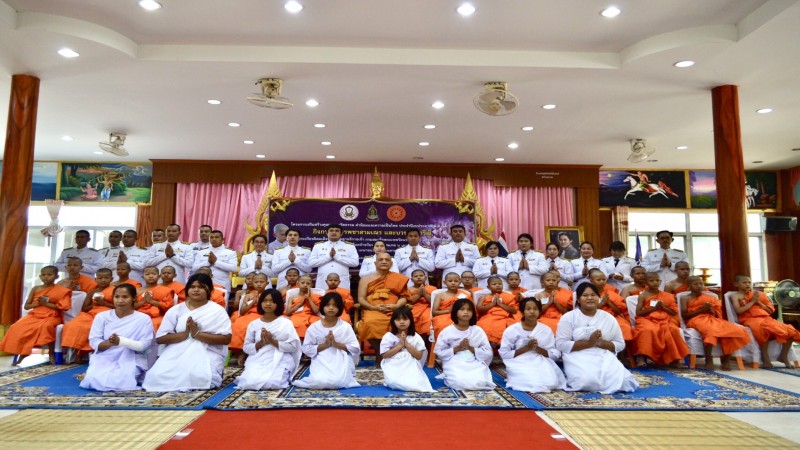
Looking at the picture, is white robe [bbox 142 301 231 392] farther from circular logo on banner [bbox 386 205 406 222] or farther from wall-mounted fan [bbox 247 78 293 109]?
circular logo on banner [bbox 386 205 406 222]

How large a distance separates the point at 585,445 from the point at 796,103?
7218 mm

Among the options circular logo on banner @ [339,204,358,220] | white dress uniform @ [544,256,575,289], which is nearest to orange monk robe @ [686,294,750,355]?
white dress uniform @ [544,256,575,289]

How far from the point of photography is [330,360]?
4828 mm

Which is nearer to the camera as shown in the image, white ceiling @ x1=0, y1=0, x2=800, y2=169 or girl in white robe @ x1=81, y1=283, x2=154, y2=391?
girl in white robe @ x1=81, y1=283, x2=154, y2=391

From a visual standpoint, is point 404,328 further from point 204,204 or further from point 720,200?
point 204,204

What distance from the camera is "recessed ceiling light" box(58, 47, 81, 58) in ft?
19.6

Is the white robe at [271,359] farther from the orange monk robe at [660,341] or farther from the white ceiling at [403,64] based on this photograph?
the orange monk robe at [660,341]

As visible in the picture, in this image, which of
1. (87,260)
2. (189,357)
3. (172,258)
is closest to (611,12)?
(189,357)

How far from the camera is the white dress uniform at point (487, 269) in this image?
747 centimetres

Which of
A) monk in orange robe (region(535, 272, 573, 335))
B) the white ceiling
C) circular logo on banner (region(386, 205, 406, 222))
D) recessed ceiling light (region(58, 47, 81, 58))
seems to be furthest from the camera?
circular logo on banner (region(386, 205, 406, 222))

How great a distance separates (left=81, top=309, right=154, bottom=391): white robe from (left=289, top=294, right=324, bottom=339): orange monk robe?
1585mm

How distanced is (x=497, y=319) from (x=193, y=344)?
10.9 feet

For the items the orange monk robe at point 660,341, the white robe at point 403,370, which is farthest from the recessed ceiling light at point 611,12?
the white robe at point 403,370

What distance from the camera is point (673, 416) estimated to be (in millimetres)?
3877
